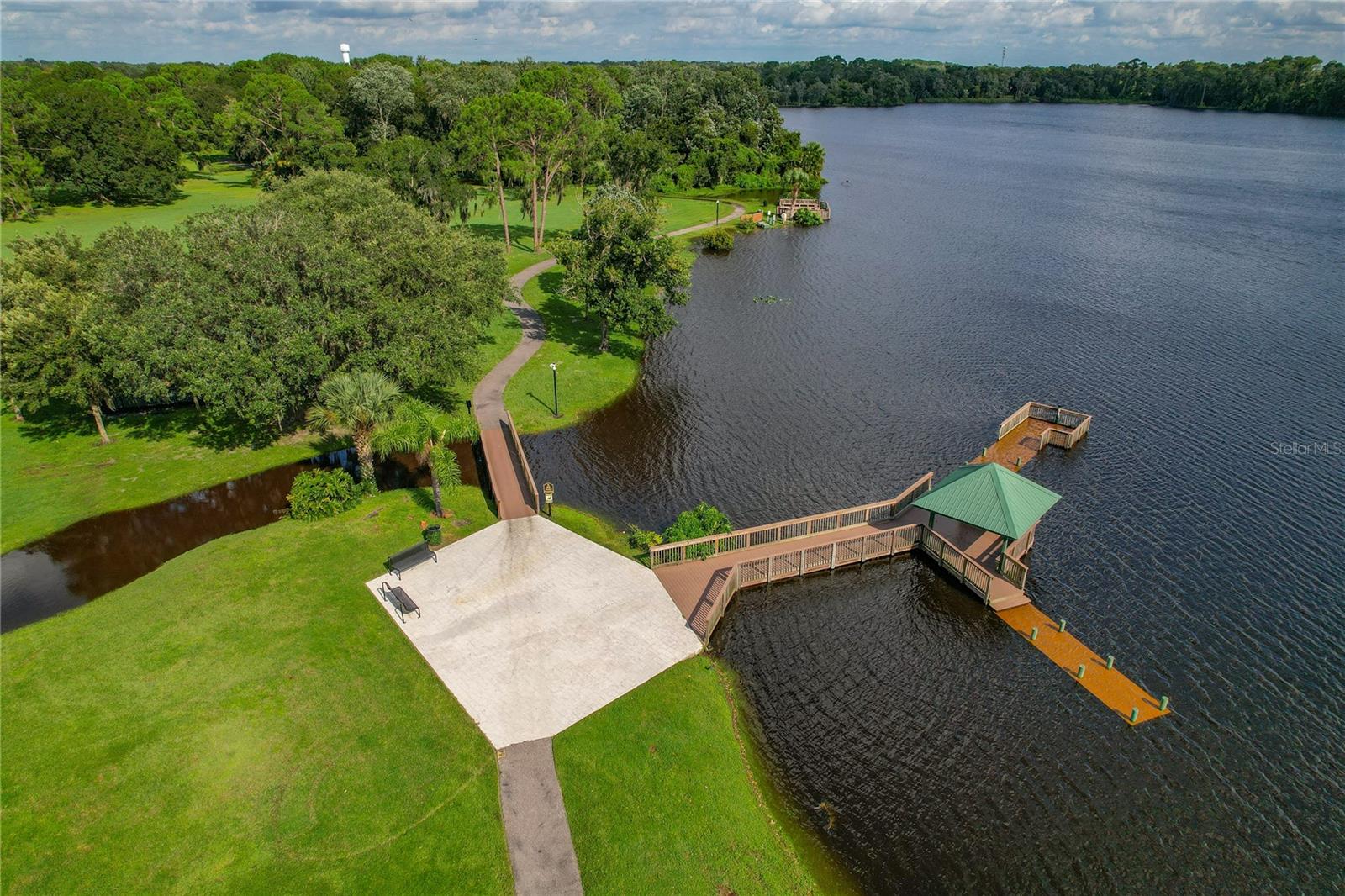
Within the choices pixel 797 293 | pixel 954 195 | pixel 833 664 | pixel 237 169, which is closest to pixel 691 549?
pixel 833 664

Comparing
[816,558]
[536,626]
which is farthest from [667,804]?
[816,558]

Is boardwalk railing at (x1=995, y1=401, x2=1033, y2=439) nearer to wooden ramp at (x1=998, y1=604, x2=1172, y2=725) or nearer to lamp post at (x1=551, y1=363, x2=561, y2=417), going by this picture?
wooden ramp at (x1=998, y1=604, x2=1172, y2=725)

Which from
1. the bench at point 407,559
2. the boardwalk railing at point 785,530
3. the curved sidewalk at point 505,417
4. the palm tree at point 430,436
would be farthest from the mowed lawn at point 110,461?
the boardwalk railing at point 785,530

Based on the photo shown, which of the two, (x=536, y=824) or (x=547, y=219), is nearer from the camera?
(x=536, y=824)

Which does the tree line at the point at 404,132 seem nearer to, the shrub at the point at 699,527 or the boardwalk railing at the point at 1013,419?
the boardwalk railing at the point at 1013,419

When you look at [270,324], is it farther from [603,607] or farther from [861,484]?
[861,484]

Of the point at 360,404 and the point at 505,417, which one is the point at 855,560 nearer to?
the point at 505,417
